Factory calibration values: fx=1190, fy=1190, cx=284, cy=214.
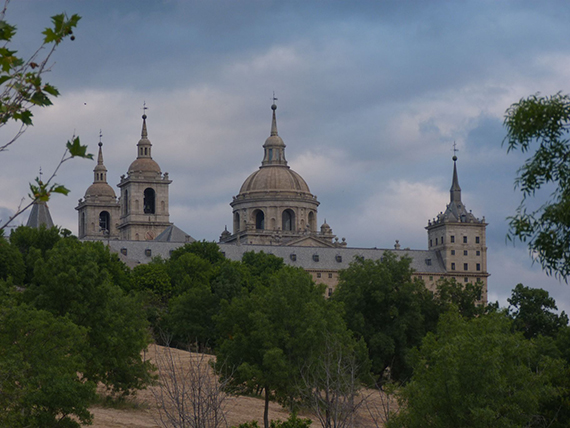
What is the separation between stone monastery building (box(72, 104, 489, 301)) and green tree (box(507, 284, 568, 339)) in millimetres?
57249

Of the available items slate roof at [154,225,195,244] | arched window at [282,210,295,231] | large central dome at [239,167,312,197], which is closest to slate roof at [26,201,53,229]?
slate roof at [154,225,195,244]

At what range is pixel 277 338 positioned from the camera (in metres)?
57.2

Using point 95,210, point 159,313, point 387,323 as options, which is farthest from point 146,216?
point 387,323

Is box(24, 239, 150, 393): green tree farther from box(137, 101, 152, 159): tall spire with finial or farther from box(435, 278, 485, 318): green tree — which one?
box(137, 101, 152, 159): tall spire with finial

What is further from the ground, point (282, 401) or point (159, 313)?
point (159, 313)

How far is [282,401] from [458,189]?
12409 cm

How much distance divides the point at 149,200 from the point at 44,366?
145 meters

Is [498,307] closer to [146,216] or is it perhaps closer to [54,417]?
→ [54,417]

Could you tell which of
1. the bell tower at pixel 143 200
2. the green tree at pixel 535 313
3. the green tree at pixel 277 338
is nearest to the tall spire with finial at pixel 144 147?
the bell tower at pixel 143 200

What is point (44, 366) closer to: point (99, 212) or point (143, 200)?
point (143, 200)

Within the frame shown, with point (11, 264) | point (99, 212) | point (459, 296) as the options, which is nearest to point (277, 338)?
point (459, 296)

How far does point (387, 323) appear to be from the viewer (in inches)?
3211

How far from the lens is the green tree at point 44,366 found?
44.4m

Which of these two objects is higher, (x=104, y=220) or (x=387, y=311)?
(x=104, y=220)
